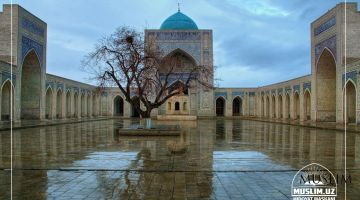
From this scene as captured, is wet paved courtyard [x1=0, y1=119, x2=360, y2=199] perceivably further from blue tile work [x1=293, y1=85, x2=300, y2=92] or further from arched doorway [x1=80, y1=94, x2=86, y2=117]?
arched doorway [x1=80, y1=94, x2=86, y2=117]

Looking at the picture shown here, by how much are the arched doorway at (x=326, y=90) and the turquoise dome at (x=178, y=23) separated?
15.5m

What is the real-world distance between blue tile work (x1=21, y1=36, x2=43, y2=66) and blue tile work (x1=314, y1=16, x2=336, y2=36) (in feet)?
55.7

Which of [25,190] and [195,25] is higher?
[195,25]

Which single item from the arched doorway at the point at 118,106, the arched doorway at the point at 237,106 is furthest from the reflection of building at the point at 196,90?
the arched doorway at the point at 237,106

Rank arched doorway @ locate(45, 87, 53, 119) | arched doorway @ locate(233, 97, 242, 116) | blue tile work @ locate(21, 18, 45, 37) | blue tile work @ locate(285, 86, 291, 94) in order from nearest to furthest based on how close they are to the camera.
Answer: blue tile work @ locate(21, 18, 45, 37), arched doorway @ locate(45, 87, 53, 119), blue tile work @ locate(285, 86, 291, 94), arched doorway @ locate(233, 97, 242, 116)

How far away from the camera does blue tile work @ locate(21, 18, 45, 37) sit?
20.3m

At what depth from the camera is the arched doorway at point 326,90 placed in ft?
69.6

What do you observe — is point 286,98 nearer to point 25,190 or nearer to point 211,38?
point 211,38

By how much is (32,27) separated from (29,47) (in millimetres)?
1359

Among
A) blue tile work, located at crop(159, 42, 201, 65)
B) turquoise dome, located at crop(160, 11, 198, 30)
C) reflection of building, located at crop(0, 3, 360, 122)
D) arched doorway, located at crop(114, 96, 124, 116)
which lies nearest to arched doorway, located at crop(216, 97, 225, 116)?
reflection of building, located at crop(0, 3, 360, 122)

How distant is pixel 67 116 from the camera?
29469 millimetres

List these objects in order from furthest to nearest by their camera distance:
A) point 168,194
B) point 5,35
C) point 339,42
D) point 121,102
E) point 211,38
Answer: point 121,102, point 211,38, point 5,35, point 339,42, point 168,194

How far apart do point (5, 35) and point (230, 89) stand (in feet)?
73.0

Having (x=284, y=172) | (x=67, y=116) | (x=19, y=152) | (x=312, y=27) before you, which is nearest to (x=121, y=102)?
(x=67, y=116)
